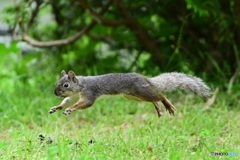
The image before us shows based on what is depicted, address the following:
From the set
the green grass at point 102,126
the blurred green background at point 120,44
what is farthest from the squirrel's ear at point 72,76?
the blurred green background at point 120,44

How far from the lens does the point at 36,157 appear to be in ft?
11.4

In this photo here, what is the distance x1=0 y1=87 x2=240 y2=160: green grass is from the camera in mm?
3633

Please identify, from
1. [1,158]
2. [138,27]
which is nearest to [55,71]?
[138,27]

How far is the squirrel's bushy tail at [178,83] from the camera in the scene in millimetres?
4191

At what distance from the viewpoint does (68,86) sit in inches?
161

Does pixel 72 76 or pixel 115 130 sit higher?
pixel 72 76

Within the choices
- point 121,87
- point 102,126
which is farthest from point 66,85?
point 102,126

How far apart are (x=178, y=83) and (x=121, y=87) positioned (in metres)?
0.44

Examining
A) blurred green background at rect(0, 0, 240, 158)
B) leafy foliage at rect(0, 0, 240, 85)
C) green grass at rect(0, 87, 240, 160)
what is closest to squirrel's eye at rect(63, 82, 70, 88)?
green grass at rect(0, 87, 240, 160)

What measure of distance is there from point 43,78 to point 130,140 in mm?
3029

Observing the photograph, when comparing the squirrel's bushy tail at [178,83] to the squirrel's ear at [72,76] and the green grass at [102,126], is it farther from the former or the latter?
the squirrel's ear at [72,76]

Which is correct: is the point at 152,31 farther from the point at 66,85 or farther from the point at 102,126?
the point at 66,85

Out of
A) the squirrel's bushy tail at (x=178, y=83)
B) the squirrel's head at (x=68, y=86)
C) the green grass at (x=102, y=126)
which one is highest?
the squirrel's head at (x=68, y=86)

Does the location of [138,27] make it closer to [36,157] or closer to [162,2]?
[162,2]
